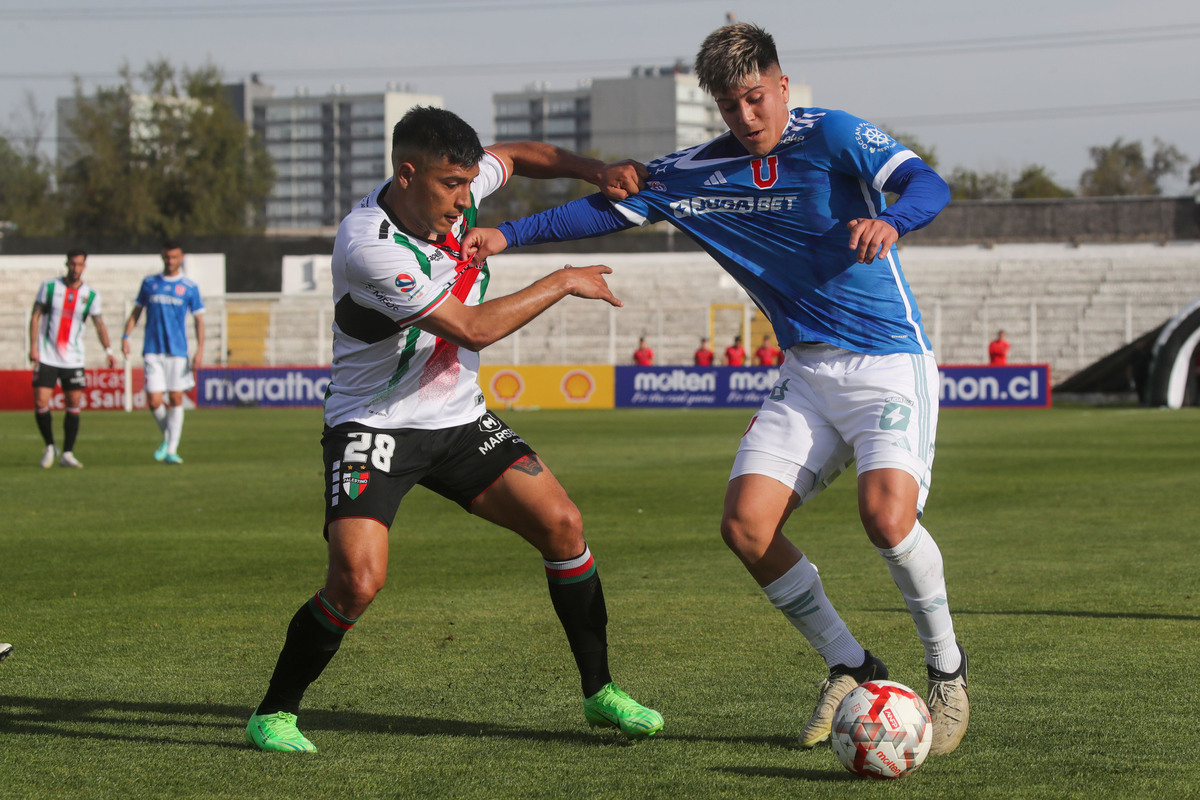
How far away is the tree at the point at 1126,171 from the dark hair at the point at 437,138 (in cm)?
8740

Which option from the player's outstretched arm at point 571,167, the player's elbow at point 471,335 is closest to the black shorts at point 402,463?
the player's elbow at point 471,335

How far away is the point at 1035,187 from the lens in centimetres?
8212

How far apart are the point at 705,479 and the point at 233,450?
7.35 metres

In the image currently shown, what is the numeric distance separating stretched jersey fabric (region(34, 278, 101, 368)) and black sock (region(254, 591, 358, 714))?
1143 cm

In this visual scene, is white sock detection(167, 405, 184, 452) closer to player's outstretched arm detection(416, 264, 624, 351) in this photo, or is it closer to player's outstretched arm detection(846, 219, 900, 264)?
player's outstretched arm detection(416, 264, 624, 351)

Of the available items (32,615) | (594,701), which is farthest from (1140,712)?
(32,615)

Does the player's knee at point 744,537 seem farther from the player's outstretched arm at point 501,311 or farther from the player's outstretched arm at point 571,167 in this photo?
the player's outstretched arm at point 571,167

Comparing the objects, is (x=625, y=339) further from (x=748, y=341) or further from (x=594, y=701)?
(x=594, y=701)

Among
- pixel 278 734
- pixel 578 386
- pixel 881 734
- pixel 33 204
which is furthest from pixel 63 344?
pixel 33 204

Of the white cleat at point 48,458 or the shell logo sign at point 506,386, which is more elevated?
the shell logo sign at point 506,386

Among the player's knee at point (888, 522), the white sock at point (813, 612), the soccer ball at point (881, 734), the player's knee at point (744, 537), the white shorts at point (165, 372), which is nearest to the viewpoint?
the soccer ball at point (881, 734)

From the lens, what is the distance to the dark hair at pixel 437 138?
13.8 ft

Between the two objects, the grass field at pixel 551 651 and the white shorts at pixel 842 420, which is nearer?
the grass field at pixel 551 651

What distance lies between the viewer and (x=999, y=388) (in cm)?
3120
